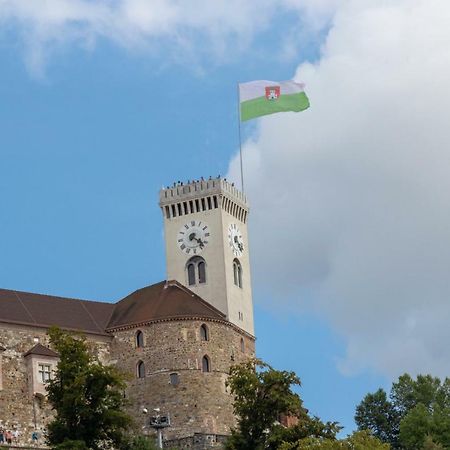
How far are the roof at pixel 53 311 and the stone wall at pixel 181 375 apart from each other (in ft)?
8.23

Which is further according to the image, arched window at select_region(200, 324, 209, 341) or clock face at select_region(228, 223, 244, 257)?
clock face at select_region(228, 223, 244, 257)

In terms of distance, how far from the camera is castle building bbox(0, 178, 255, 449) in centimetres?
10700

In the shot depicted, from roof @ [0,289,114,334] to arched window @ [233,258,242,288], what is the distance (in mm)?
9232

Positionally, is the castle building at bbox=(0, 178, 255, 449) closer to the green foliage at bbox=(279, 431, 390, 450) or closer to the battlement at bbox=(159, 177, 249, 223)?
the battlement at bbox=(159, 177, 249, 223)

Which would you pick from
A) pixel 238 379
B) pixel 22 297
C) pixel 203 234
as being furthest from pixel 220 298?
pixel 238 379

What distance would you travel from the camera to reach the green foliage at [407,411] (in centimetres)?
11538

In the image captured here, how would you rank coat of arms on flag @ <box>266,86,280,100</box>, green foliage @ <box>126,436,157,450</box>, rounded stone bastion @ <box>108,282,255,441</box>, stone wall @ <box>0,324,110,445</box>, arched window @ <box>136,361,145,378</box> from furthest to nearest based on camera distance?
coat of arms on flag @ <box>266,86,280,100</box>
arched window @ <box>136,361,145,378</box>
rounded stone bastion @ <box>108,282,255,441</box>
stone wall @ <box>0,324,110,445</box>
green foliage @ <box>126,436,157,450</box>

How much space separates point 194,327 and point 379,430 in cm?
2531

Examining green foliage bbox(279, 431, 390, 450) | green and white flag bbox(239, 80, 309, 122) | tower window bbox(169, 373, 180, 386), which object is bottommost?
green foliage bbox(279, 431, 390, 450)

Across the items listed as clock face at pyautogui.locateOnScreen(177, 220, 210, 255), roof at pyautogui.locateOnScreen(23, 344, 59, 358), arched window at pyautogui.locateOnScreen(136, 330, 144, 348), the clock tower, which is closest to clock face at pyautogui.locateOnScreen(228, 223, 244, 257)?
the clock tower

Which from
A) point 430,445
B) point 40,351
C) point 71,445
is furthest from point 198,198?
point 71,445

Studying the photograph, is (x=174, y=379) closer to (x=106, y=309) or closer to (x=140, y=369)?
(x=140, y=369)

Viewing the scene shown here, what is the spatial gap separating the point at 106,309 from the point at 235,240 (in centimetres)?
1103

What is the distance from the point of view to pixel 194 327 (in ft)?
366
